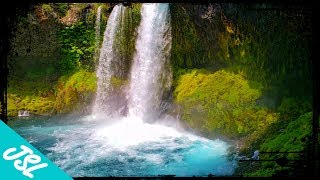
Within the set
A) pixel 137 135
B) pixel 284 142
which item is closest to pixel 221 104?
pixel 137 135

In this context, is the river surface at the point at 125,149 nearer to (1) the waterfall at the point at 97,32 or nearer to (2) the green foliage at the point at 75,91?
(2) the green foliage at the point at 75,91

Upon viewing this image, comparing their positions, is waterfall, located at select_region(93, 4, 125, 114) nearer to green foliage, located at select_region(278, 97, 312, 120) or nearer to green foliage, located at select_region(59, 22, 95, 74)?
green foliage, located at select_region(59, 22, 95, 74)

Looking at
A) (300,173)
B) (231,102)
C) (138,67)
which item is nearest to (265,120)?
(231,102)

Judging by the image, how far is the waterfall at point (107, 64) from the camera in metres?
14.7

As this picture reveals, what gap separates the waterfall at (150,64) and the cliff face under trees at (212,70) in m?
0.31

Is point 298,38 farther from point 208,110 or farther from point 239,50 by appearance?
point 208,110

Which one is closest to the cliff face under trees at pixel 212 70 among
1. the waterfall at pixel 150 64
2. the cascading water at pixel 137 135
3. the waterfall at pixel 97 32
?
the waterfall at pixel 97 32

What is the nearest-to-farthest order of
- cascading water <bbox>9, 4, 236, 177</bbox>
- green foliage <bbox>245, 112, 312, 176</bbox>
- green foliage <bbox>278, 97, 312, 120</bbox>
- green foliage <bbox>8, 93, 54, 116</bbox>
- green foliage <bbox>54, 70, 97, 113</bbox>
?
green foliage <bbox>245, 112, 312, 176</bbox>, cascading water <bbox>9, 4, 236, 177</bbox>, green foliage <bbox>278, 97, 312, 120</bbox>, green foliage <bbox>8, 93, 54, 116</bbox>, green foliage <bbox>54, 70, 97, 113</bbox>

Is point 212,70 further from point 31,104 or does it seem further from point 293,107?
point 31,104

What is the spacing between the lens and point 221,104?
1190 centimetres

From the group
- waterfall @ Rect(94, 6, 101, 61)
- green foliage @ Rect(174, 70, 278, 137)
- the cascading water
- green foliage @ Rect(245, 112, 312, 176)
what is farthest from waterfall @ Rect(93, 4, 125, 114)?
green foliage @ Rect(245, 112, 312, 176)

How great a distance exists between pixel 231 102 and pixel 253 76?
109 centimetres

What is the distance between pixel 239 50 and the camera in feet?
40.9

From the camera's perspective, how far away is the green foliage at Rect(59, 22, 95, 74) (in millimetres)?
15234
